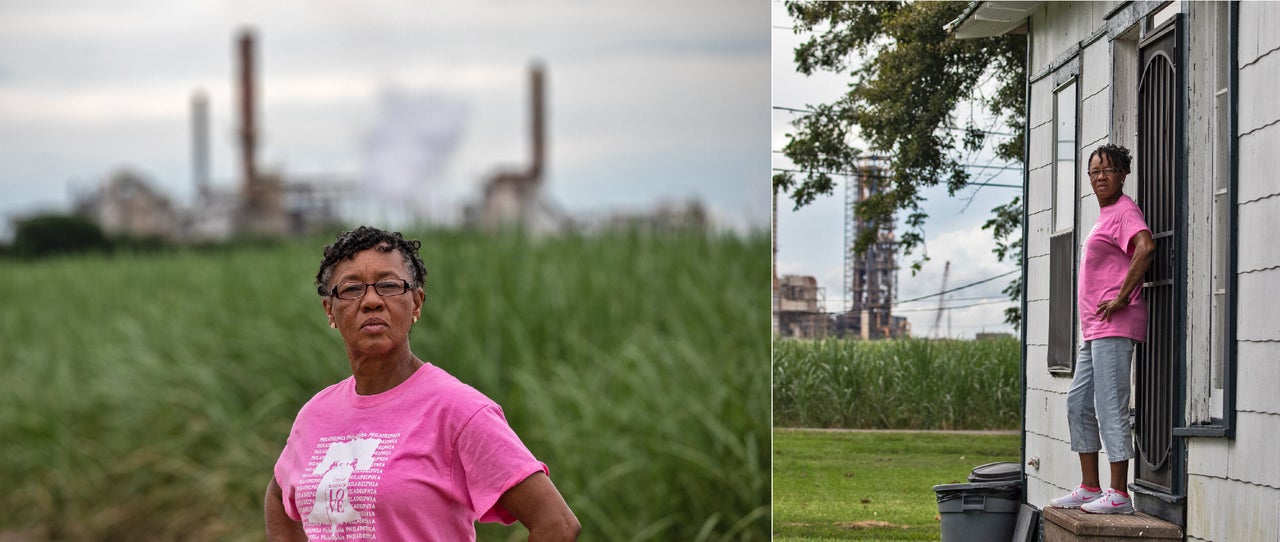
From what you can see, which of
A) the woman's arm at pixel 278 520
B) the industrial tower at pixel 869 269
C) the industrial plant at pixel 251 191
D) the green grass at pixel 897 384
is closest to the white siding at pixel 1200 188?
the green grass at pixel 897 384

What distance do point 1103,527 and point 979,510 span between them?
1.60 feet

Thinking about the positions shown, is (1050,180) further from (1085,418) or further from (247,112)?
(247,112)

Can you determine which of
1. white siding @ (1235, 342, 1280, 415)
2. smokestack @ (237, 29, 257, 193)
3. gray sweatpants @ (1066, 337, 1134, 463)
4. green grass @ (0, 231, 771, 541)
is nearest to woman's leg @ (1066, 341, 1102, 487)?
gray sweatpants @ (1066, 337, 1134, 463)

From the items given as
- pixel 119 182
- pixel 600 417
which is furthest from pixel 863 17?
pixel 119 182

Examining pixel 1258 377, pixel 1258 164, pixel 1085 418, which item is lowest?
pixel 1085 418

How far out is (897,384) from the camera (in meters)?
3.31

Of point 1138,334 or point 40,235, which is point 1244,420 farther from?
point 40,235

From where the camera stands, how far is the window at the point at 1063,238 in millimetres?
2779

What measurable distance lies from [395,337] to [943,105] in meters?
1.54

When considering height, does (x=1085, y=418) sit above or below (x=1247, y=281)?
below

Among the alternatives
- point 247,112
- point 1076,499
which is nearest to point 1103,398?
point 1076,499

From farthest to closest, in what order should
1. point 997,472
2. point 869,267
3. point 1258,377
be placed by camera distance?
point 869,267 < point 997,472 < point 1258,377

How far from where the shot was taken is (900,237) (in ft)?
10.4

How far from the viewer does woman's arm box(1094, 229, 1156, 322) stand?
2482 mm
